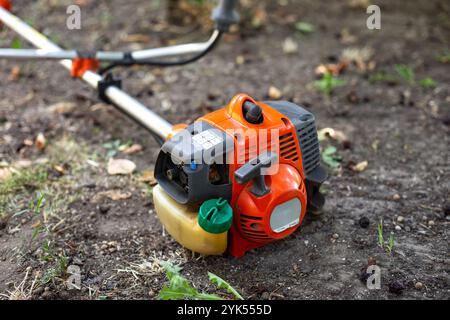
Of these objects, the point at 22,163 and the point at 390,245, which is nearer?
the point at 390,245

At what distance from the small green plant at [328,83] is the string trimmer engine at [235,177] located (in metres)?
1.46

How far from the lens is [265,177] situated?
6.88 feet

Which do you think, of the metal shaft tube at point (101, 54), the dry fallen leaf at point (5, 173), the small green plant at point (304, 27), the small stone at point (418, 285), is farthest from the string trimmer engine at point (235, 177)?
the small green plant at point (304, 27)

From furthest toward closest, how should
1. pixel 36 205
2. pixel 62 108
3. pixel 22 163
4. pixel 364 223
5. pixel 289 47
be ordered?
1. pixel 289 47
2. pixel 62 108
3. pixel 22 163
4. pixel 36 205
5. pixel 364 223

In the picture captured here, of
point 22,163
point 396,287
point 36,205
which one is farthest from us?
point 22,163

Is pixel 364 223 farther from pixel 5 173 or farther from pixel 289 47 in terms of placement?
pixel 289 47

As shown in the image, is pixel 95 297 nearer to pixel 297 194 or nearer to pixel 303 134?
pixel 297 194

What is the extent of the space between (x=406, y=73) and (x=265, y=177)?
7.01 feet

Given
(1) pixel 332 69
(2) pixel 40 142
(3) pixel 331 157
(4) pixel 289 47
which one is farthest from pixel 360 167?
(2) pixel 40 142

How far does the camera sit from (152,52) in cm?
331

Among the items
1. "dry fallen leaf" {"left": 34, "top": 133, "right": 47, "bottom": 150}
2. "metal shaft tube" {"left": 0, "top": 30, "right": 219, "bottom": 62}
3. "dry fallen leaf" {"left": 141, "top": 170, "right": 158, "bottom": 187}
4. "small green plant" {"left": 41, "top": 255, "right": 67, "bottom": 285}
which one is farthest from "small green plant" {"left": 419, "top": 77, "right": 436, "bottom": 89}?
"small green plant" {"left": 41, "top": 255, "right": 67, "bottom": 285}

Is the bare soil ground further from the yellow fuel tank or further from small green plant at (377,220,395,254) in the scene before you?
the yellow fuel tank

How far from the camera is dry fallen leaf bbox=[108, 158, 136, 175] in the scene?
2904 mm

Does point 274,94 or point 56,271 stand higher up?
point 274,94
